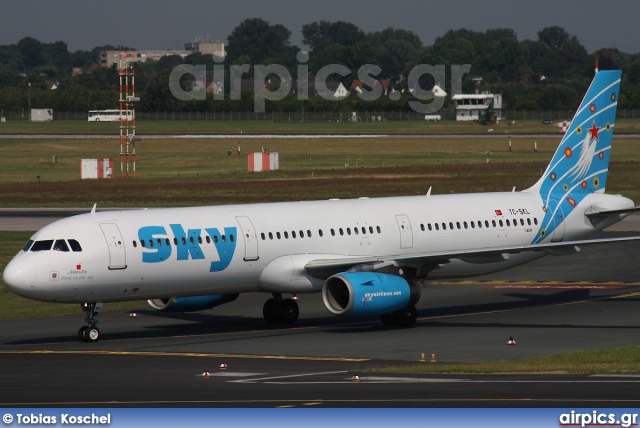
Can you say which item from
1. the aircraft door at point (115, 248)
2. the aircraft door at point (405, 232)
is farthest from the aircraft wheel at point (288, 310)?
the aircraft door at point (115, 248)

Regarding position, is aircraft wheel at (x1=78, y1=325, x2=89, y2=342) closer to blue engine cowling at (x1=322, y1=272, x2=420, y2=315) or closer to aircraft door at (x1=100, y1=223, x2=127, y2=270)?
aircraft door at (x1=100, y1=223, x2=127, y2=270)

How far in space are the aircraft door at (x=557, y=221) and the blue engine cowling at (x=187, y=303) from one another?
13.4m

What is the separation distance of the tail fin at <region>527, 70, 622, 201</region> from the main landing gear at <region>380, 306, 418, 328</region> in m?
9.91

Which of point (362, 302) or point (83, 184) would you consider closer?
point (362, 302)

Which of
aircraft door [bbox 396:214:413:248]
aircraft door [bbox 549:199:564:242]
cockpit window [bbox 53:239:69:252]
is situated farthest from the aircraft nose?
aircraft door [bbox 549:199:564:242]

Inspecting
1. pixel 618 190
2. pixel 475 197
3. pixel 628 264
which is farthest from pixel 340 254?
pixel 618 190

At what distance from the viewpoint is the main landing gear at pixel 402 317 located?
40.5 m

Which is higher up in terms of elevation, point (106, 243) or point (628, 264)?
point (106, 243)

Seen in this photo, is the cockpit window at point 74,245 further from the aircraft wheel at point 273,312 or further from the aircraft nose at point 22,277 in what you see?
the aircraft wheel at point 273,312

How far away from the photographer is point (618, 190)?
90.6 meters

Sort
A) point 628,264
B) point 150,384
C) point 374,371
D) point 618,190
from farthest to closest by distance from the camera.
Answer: point 618,190 < point 628,264 < point 374,371 < point 150,384

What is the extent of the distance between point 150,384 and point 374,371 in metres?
5.86

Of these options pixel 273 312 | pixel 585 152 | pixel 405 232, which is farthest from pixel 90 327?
pixel 585 152

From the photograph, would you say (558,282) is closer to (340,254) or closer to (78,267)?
(340,254)
